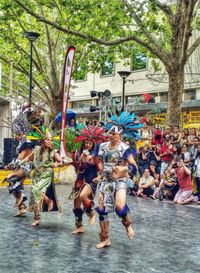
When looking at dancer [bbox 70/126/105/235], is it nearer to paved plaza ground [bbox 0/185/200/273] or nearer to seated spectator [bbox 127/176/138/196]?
paved plaza ground [bbox 0/185/200/273]

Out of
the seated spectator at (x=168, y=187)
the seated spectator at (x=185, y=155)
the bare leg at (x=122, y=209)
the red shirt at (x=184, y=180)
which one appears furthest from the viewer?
the seated spectator at (x=168, y=187)

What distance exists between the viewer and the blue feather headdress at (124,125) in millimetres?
9083

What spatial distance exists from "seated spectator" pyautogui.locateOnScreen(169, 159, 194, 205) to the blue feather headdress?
614 centimetres

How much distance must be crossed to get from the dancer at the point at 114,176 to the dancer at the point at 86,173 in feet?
1.51

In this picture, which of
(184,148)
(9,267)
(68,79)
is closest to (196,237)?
(9,267)

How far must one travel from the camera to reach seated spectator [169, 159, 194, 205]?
15.2m

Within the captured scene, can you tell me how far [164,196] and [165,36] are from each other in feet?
43.9

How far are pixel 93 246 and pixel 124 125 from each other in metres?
2.07

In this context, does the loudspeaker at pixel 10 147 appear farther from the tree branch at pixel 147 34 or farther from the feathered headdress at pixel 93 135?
the feathered headdress at pixel 93 135

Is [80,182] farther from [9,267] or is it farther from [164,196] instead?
[164,196]

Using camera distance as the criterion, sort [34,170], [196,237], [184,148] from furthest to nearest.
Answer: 1. [184,148]
2. [34,170]
3. [196,237]

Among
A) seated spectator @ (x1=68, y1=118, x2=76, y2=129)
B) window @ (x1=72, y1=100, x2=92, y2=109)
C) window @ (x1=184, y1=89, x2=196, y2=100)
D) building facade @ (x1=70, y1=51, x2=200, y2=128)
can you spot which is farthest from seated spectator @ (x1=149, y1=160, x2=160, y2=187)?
window @ (x1=72, y1=100, x2=92, y2=109)

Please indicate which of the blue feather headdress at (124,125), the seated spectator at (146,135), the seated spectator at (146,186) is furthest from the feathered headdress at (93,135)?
the seated spectator at (146,135)

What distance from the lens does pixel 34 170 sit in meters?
10.5
